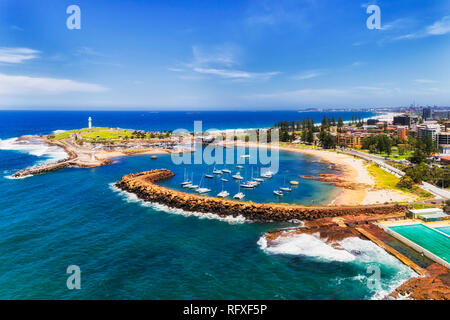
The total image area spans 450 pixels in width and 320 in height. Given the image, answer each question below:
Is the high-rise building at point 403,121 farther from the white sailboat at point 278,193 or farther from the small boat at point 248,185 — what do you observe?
the white sailboat at point 278,193

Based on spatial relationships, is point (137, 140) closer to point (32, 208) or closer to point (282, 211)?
point (32, 208)

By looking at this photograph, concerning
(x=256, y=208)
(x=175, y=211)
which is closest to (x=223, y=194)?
(x=256, y=208)

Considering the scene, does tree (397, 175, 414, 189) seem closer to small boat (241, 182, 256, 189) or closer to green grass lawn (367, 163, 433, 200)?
green grass lawn (367, 163, 433, 200)

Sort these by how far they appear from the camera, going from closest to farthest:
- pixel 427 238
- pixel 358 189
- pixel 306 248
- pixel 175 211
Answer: pixel 306 248 → pixel 427 238 → pixel 175 211 → pixel 358 189

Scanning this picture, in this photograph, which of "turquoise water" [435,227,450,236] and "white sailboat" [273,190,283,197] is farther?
"white sailboat" [273,190,283,197]

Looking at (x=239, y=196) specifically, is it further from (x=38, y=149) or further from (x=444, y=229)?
(x=38, y=149)

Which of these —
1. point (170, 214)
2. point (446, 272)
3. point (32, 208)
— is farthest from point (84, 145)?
point (446, 272)

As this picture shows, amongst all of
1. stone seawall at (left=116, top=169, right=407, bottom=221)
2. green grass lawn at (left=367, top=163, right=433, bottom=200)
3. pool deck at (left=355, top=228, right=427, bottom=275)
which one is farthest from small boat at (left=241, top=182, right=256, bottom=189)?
green grass lawn at (left=367, top=163, right=433, bottom=200)
